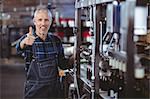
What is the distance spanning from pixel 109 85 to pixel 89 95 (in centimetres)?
28

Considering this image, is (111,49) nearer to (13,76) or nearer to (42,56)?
(42,56)

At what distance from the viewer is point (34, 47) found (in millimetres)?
3010

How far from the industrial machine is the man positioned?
0.57 feet

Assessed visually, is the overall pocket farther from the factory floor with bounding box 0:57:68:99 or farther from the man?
the factory floor with bounding box 0:57:68:99

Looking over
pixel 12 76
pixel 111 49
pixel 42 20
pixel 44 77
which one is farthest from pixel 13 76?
pixel 111 49

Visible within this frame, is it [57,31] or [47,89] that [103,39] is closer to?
[57,31]

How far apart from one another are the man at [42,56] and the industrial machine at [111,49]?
0.57ft

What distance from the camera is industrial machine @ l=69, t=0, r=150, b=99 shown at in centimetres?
237

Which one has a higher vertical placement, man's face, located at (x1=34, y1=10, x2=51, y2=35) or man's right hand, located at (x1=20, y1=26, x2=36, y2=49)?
man's face, located at (x1=34, y1=10, x2=51, y2=35)

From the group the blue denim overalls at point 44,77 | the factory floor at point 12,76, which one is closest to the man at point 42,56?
the blue denim overalls at point 44,77

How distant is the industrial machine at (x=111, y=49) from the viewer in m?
2.37

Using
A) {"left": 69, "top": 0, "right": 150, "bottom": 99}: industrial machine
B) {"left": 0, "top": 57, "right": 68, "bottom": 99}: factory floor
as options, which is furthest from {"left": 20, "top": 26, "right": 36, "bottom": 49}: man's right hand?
{"left": 69, "top": 0, "right": 150, "bottom": 99}: industrial machine

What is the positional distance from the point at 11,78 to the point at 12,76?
2.0 inches

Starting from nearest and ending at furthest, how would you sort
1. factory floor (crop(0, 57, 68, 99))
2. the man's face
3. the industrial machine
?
the industrial machine → the man's face → factory floor (crop(0, 57, 68, 99))
